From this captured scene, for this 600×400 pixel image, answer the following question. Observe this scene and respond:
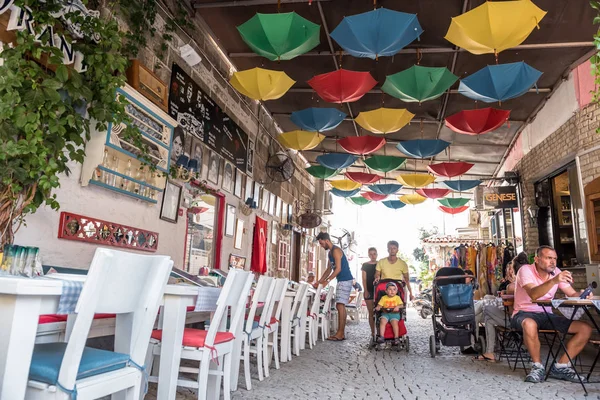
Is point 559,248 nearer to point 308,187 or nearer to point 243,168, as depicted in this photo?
point 243,168

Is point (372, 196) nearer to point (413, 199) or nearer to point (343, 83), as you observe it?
point (413, 199)

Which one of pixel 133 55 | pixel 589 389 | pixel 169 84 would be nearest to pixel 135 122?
pixel 133 55

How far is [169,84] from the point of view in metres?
5.08

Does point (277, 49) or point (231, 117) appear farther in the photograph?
point (231, 117)

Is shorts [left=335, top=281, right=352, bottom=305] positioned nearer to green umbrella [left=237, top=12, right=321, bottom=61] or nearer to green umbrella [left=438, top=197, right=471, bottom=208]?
green umbrella [left=237, top=12, right=321, bottom=61]

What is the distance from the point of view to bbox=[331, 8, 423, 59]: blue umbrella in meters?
4.45

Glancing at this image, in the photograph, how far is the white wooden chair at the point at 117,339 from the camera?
1.53 metres

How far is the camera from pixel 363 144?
7973 mm

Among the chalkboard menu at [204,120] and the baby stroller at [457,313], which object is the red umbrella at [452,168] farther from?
the baby stroller at [457,313]

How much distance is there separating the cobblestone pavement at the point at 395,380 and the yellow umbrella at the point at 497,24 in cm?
324

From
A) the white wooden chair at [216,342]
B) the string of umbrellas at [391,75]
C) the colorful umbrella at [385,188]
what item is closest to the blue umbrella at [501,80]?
the string of umbrellas at [391,75]

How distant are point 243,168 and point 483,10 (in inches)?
172

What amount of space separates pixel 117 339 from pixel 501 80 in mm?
5182

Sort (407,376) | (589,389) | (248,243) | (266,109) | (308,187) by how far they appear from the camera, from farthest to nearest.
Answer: (308,187)
(266,109)
(248,243)
(407,376)
(589,389)
